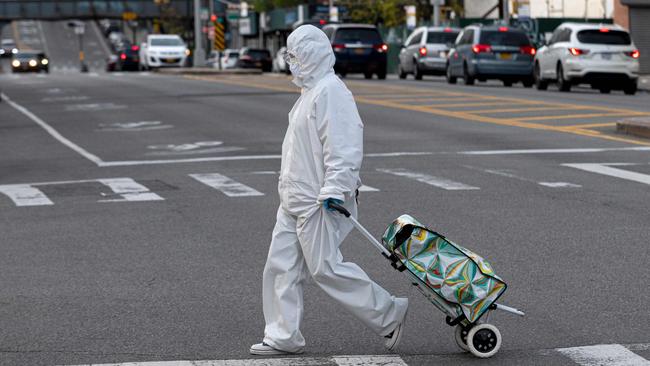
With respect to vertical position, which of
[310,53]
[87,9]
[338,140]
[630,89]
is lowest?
[630,89]

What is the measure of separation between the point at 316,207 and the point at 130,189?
28.4 feet

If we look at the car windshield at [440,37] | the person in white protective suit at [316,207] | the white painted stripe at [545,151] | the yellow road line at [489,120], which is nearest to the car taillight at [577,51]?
the yellow road line at [489,120]

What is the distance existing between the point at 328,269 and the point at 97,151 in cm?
1402

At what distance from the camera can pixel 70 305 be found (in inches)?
333

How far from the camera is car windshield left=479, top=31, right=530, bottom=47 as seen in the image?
40.1 m

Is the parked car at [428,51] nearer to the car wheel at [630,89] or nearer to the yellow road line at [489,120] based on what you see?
the car wheel at [630,89]

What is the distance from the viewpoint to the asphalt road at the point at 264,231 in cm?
737

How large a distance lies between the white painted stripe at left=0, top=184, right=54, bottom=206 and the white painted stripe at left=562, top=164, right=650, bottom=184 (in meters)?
5.92

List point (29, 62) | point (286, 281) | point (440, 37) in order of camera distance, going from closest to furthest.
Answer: point (286, 281), point (440, 37), point (29, 62)

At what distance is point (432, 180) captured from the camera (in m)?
15.3

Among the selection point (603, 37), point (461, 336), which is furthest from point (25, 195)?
point (603, 37)

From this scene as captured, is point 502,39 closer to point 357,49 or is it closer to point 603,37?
point 603,37

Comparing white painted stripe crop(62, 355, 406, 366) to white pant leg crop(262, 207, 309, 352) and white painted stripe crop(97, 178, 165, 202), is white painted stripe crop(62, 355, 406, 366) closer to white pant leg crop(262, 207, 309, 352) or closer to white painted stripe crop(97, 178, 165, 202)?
white pant leg crop(262, 207, 309, 352)

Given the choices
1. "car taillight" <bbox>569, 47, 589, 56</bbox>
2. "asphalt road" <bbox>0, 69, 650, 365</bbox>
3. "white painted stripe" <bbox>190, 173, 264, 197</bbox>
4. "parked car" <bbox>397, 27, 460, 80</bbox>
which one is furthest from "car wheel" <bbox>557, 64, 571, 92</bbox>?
"white painted stripe" <bbox>190, 173, 264, 197</bbox>
